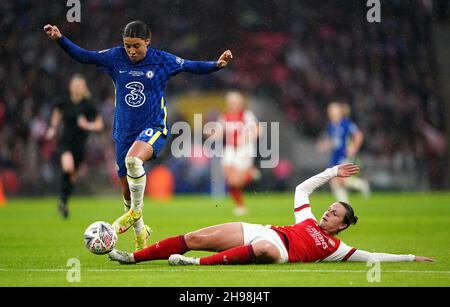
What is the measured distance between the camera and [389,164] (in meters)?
25.0

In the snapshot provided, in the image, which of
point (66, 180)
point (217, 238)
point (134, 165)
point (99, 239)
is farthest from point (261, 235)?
point (66, 180)

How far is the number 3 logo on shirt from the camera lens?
9539 mm

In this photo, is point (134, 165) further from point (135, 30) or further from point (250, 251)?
point (250, 251)

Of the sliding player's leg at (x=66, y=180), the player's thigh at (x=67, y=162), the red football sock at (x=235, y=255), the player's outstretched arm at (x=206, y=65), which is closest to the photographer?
the red football sock at (x=235, y=255)

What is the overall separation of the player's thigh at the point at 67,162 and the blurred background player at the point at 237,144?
3458mm

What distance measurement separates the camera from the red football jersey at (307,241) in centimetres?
820

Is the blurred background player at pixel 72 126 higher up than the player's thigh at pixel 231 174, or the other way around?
the blurred background player at pixel 72 126

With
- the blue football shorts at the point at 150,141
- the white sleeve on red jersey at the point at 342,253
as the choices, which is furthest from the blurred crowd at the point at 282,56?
the white sleeve on red jersey at the point at 342,253

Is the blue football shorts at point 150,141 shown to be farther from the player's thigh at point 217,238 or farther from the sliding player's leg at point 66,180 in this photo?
the sliding player's leg at point 66,180

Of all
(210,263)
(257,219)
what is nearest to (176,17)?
(257,219)

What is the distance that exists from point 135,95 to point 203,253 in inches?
80.2

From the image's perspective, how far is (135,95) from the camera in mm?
9555

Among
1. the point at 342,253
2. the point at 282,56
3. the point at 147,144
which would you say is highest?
the point at 282,56
